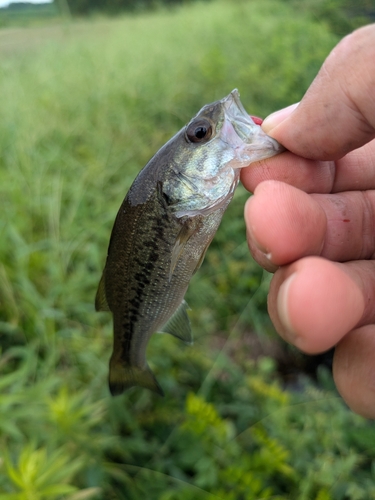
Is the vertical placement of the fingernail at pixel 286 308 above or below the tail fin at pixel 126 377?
above

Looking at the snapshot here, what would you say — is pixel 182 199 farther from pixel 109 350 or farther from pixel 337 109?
pixel 109 350

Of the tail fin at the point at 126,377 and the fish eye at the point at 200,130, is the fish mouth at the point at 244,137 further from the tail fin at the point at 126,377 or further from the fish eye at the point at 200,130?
the tail fin at the point at 126,377

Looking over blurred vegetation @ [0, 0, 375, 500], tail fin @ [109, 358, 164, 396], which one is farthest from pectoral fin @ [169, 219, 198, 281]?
blurred vegetation @ [0, 0, 375, 500]

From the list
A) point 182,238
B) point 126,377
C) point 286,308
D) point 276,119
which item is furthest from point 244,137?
point 126,377

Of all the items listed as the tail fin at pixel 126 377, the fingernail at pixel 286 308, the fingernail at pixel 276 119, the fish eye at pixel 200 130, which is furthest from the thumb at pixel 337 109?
the tail fin at pixel 126 377

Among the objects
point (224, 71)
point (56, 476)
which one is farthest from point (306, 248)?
point (224, 71)

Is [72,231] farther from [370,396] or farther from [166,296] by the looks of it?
[370,396]
